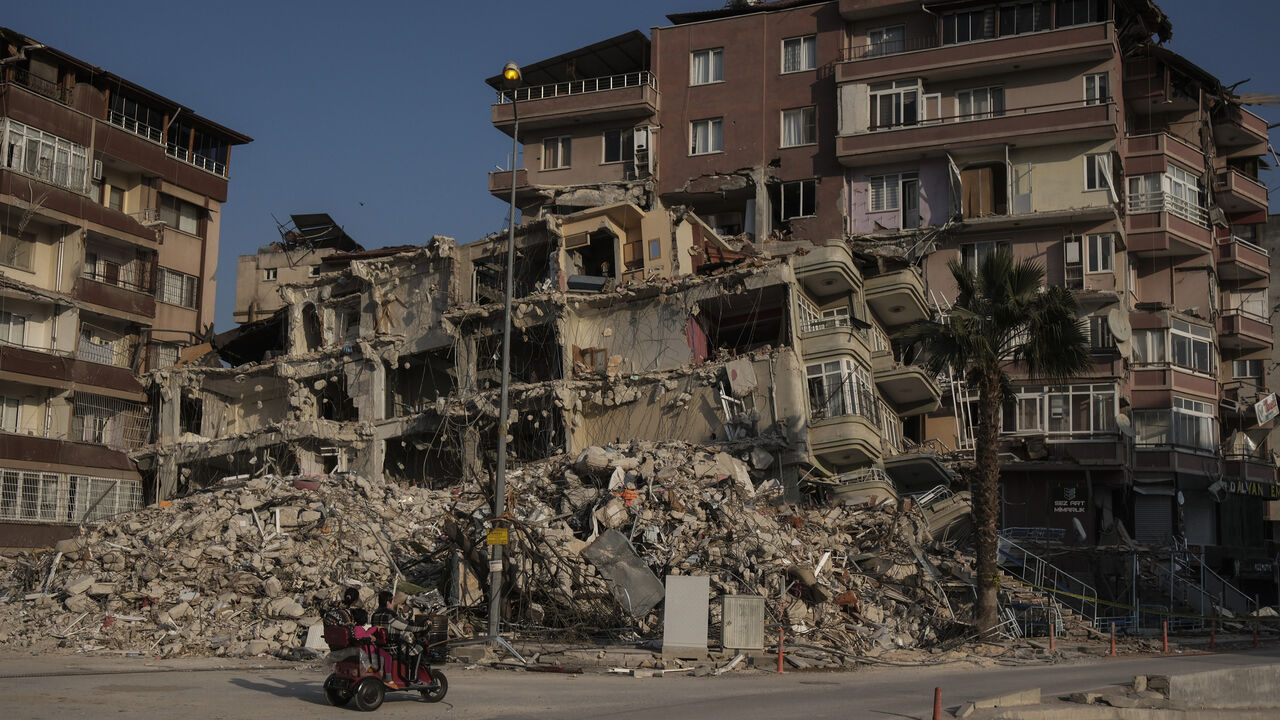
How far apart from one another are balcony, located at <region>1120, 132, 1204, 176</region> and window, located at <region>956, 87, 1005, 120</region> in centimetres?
548

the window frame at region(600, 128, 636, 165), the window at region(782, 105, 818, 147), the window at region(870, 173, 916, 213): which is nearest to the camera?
the window at region(870, 173, 916, 213)

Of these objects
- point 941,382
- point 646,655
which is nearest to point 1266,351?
point 941,382

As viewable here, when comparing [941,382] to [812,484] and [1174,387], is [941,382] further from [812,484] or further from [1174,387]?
[812,484]

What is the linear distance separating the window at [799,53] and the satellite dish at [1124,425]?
1823 centimetres

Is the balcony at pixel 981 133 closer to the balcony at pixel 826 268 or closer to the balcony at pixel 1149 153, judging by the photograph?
the balcony at pixel 1149 153

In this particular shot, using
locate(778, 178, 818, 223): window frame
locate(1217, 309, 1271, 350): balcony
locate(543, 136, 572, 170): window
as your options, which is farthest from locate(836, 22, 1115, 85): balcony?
locate(1217, 309, 1271, 350): balcony

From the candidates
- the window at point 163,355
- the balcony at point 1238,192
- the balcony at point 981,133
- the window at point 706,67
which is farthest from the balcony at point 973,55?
the window at point 163,355

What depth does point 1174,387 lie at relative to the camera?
46781 mm

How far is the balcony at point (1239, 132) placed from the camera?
2181 inches

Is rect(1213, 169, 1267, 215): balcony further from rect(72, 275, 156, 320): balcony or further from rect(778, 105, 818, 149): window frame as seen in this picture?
rect(72, 275, 156, 320): balcony

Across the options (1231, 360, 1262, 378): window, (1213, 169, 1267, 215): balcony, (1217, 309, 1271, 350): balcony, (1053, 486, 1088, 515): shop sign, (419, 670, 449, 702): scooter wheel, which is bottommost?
(419, 670, 449, 702): scooter wheel

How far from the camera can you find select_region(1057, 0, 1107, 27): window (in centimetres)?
4625

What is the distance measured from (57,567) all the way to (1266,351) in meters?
49.1

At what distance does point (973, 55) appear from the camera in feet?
154
